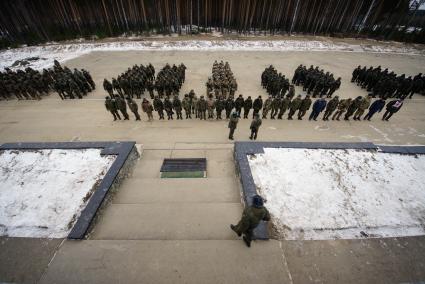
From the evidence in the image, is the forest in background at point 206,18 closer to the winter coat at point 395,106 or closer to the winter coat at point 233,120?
the winter coat at point 395,106

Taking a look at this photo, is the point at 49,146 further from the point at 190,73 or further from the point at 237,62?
the point at 237,62

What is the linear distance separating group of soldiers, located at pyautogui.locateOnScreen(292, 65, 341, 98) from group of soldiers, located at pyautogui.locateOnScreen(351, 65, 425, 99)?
7.88ft

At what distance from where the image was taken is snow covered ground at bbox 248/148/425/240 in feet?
15.4

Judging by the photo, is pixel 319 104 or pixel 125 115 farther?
pixel 125 115

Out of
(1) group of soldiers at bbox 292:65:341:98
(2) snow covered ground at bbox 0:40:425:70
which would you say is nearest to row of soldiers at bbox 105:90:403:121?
(1) group of soldiers at bbox 292:65:341:98

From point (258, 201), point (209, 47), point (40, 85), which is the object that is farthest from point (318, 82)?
point (40, 85)

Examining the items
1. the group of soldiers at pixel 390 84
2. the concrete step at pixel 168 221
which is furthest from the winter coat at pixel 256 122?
the group of soldiers at pixel 390 84

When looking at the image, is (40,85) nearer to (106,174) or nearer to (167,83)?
(167,83)

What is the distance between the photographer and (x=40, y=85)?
1189 cm

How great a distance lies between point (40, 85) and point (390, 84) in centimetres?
1878

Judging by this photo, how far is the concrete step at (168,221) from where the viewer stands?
14.3ft

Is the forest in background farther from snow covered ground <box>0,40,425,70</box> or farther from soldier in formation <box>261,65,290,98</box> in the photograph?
soldier in formation <box>261,65,290,98</box>

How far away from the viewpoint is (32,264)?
3906 millimetres

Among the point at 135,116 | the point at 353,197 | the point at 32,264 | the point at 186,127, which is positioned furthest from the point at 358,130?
the point at 32,264
